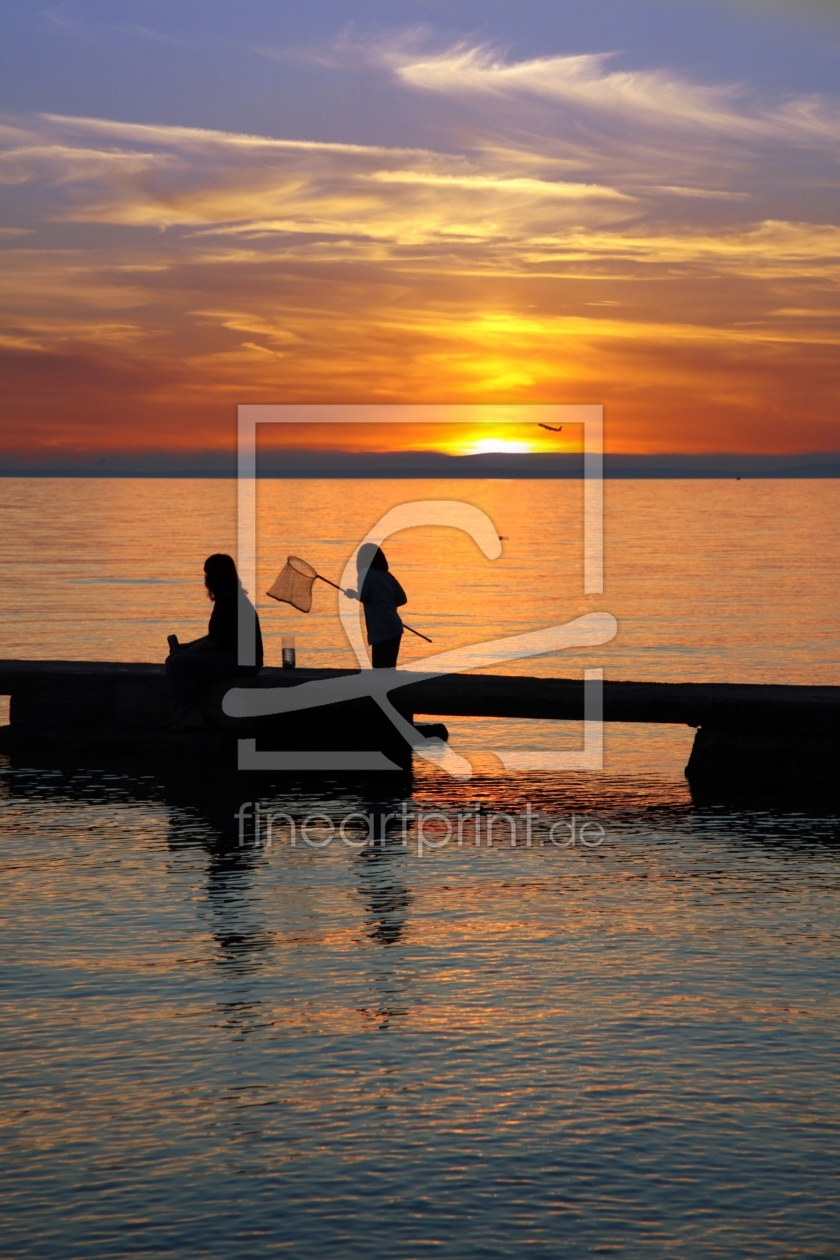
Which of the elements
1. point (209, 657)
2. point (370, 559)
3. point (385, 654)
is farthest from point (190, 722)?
point (370, 559)

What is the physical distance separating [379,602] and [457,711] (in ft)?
5.69

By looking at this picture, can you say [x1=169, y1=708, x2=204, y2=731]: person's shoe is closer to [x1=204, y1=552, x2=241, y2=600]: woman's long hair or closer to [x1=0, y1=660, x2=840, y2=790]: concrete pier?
[x1=0, y1=660, x2=840, y2=790]: concrete pier

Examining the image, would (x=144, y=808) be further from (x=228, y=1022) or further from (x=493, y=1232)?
(x=493, y=1232)

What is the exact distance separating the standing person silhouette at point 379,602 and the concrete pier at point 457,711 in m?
0.77

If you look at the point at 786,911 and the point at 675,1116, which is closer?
the point at 675,1116

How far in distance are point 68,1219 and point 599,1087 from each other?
2.38m

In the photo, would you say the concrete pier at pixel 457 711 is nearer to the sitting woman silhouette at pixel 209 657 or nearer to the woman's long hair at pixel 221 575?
the sitting woman silhouette at pixel 209 657

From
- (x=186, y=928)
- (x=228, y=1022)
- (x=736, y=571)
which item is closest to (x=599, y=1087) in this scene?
(x=228, y=1022)

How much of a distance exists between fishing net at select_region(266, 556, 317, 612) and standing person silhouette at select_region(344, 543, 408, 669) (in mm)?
639

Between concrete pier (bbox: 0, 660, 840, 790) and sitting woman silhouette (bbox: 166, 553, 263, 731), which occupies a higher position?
sitting woman silhouette (bbox: 166, 553, 263, 731)

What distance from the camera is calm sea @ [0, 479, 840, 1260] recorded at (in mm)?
5766

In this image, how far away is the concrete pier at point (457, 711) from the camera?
15.0 m

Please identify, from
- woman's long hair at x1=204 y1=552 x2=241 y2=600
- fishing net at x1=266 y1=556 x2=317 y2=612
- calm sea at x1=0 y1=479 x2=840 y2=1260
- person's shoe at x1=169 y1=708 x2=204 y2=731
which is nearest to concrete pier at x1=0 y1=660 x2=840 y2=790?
person's shoe at x1=169 y1=708 x2=204 y2=731

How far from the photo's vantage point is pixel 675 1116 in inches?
258
